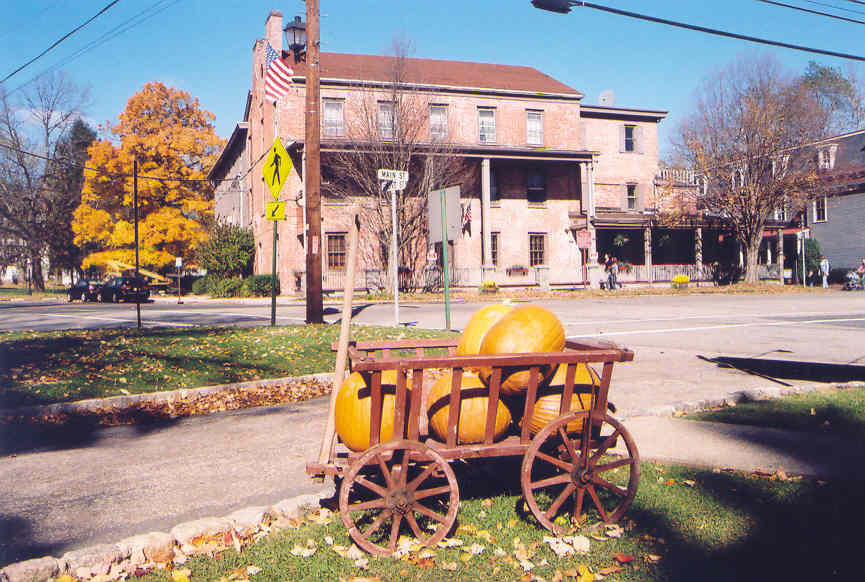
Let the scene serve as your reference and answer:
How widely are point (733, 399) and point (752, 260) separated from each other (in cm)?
3338

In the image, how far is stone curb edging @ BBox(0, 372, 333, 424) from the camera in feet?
22.8

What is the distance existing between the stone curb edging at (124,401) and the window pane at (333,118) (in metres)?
25.8

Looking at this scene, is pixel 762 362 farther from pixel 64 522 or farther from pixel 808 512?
pixel 64 522

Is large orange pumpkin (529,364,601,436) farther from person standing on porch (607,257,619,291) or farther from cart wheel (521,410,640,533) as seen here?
person standing on porch (607,257,619,291)

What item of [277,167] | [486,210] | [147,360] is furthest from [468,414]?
[486,210]

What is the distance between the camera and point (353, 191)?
1276 inches

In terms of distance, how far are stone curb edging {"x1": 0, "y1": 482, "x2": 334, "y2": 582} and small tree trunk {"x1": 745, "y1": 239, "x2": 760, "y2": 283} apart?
37.9m

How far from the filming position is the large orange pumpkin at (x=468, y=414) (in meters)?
3.85

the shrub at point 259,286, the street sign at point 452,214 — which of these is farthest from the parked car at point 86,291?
the street sign at point 452,214

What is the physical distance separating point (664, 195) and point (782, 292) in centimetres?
810

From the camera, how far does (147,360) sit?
9281 mm

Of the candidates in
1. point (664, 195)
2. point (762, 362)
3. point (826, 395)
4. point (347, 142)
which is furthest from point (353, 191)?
point (826, 395)

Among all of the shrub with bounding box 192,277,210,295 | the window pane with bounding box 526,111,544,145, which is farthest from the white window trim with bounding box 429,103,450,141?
the shrub with bounding box 192,277,210,295

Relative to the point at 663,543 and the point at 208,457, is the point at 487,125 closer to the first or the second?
the point at 208,457
